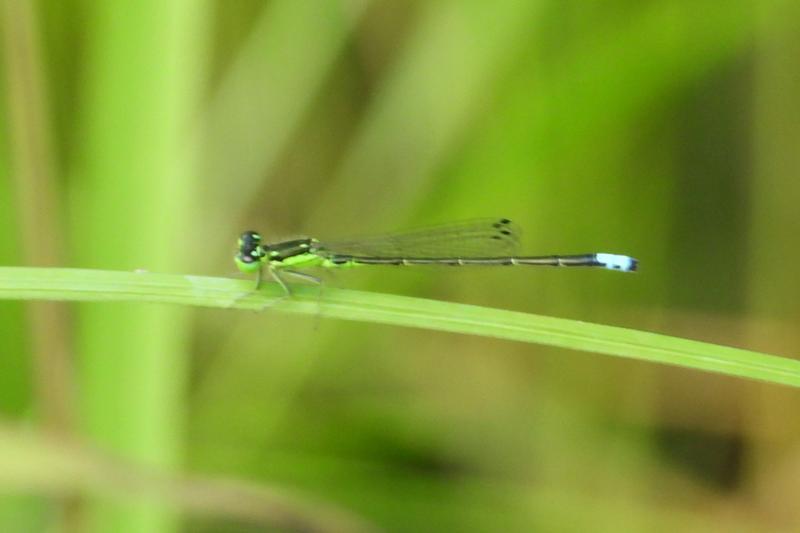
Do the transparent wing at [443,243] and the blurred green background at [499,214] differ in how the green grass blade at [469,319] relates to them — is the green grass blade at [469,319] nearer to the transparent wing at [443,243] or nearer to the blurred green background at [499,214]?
the transparent wing at [443,243]

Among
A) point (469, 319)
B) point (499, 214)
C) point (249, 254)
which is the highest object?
point (499, 214)

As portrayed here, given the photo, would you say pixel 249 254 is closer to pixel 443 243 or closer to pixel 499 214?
pixel 443 243

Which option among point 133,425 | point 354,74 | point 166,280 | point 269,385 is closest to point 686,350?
point 166,280

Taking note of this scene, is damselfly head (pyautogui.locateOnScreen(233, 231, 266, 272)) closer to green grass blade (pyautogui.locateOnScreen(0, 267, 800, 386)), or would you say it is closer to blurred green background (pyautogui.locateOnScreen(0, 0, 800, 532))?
green grass blade (pyautogui.locateOnScreen(0, 267, 800, 386))

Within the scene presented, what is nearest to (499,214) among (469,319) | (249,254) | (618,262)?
(618,262)

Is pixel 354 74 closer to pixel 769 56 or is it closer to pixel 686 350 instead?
pixel 769 56
